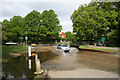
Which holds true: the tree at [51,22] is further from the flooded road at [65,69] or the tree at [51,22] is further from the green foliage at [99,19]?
the flooded road at [65,69]

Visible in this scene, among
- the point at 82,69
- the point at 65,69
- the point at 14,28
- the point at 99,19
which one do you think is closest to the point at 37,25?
the point at 14,28

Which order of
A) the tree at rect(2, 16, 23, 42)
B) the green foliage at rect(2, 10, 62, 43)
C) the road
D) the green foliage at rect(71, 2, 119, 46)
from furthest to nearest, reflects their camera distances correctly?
1. the tree at rect(2, 16, 23, 42)
2. the green foliage at rect(2, 10, 62, 43)
3. the green foliage at rect(71, 2, 119, 46)
4. the road

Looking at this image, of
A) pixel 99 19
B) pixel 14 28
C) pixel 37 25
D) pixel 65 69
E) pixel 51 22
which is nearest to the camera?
pixel 65 69

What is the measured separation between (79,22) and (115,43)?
483 inches

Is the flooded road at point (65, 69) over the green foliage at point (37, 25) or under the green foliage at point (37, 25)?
under

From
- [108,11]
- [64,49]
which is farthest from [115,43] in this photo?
[64,49]

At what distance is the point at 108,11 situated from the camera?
29.5m

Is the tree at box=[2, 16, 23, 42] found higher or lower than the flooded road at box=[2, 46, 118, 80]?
higher

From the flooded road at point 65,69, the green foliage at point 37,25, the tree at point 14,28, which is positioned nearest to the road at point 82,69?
the flooded road at point 65,69

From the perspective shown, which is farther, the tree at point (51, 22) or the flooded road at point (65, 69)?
the tree at point (51, 22)

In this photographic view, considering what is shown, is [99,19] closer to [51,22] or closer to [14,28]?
[51,22]

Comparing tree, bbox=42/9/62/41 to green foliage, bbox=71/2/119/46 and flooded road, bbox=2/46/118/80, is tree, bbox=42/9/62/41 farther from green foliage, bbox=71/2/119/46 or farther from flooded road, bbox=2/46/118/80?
flooded road, bbox=2/46/118/80

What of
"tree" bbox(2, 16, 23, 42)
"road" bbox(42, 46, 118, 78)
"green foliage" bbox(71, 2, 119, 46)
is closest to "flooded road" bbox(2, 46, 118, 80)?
"road" bbox(42, 46, 118, 78)

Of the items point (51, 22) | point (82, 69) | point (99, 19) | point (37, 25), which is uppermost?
point (51, 22)
